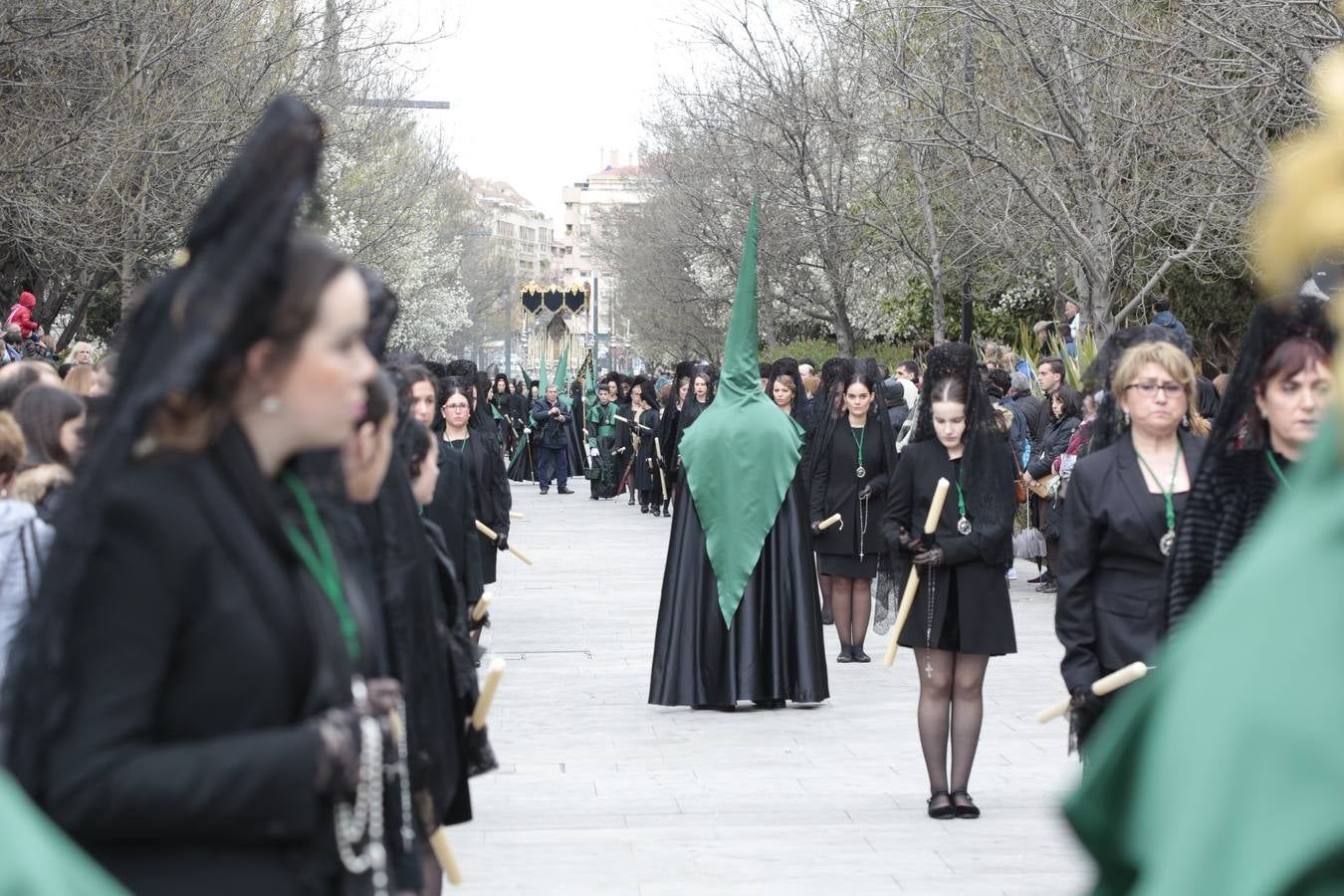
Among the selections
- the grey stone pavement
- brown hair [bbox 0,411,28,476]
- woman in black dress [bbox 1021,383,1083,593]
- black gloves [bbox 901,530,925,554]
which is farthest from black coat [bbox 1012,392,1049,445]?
brown hair [bbox 0,411,28,476]

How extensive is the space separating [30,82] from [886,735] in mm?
12144

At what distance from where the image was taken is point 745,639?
11047mm

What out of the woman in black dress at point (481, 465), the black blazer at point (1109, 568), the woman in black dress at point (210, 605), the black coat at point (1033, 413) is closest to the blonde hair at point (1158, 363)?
the black blazer at point (1109, 568)

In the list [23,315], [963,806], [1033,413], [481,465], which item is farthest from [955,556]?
[23,315]

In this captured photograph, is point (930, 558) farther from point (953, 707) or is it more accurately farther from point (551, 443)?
point (551, 443)

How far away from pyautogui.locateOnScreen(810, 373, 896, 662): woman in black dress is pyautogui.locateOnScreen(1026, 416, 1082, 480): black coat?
298cm

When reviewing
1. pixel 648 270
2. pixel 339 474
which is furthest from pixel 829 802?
pixel 648 270

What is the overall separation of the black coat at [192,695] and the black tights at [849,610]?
414 inches

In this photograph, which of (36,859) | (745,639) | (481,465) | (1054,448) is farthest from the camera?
(1054,448)

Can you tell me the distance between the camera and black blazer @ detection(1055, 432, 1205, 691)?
6.08 meters

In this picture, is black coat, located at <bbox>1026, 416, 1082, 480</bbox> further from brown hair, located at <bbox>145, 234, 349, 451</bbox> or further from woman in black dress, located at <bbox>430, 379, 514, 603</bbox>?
brown hair, located at <bbox>145, 234, 349, 451</bbox>

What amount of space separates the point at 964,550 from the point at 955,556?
5 centimetres

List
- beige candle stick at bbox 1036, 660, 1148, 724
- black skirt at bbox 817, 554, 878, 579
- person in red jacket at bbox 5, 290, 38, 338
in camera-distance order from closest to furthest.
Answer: beige candle stick at bbox 1036, 660, 1148, 724, black skirt at bbox 817, 554, 878, 579, person in red jacket at bbox 5, 290, 38, 338

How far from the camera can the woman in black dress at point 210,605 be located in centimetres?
251
